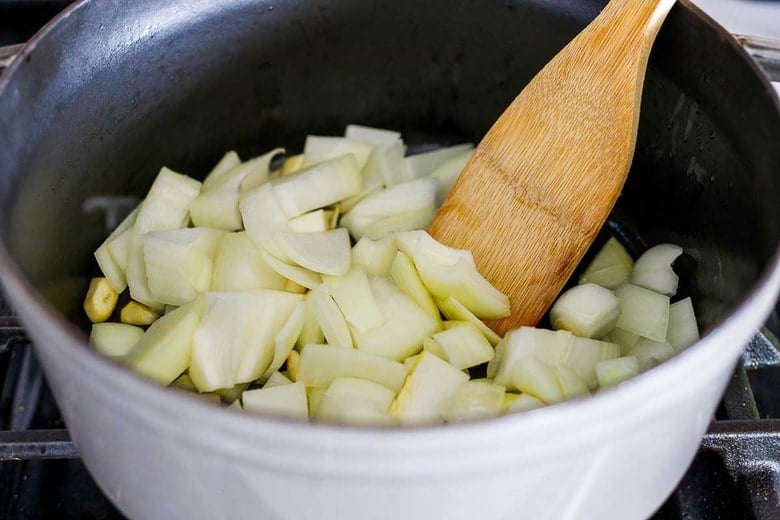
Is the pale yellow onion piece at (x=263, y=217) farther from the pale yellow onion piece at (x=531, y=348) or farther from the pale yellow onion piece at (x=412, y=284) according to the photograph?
the pale yellow onion piece at (x=531, y=348)

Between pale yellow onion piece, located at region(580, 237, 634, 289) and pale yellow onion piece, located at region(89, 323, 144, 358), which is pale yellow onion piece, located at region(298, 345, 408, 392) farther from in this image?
pale yellow onion piece, located at region(580, 237, 634, 289)

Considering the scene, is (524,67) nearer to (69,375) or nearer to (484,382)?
(484,382)

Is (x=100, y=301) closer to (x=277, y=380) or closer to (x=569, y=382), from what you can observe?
(x=277, y=380)

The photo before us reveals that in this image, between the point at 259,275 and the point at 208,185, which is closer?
the point at 259,275

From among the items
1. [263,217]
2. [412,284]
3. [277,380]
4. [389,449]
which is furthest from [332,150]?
[389,449]

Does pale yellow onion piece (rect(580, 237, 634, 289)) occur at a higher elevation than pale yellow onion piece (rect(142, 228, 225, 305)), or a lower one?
lower

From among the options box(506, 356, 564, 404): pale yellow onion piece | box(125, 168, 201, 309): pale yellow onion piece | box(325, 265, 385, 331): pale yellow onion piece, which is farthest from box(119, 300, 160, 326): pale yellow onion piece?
box(506, 356, 564, 404): pale yellow onion piece

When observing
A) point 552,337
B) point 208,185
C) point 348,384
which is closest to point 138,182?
point 208,185
